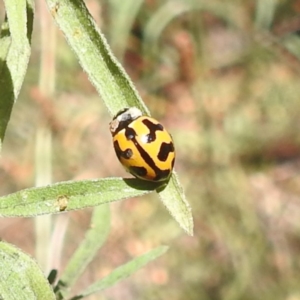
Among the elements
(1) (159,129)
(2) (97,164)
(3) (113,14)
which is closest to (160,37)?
(3) (113,14)

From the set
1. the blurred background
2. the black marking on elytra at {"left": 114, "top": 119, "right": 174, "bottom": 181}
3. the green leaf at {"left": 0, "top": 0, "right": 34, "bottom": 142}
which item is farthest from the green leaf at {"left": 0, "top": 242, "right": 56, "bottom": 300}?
the blurred background

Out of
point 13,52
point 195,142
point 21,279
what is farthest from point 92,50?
point 195,142

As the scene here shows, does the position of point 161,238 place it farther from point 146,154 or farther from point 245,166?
point 146,154

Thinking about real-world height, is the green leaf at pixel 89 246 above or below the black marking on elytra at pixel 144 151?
below

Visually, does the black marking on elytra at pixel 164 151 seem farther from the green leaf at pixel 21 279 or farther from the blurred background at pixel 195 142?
the blurred background at pixel 195 142

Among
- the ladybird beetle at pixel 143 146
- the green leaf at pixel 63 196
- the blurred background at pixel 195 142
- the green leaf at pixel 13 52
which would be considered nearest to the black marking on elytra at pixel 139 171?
the ladybird beetle at pixel 143 146

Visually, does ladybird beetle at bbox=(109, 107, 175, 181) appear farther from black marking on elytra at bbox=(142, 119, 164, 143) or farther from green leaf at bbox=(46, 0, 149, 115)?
green leaf at bbox=(46, 0, 149, 115)

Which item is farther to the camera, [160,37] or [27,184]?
[160,37]
